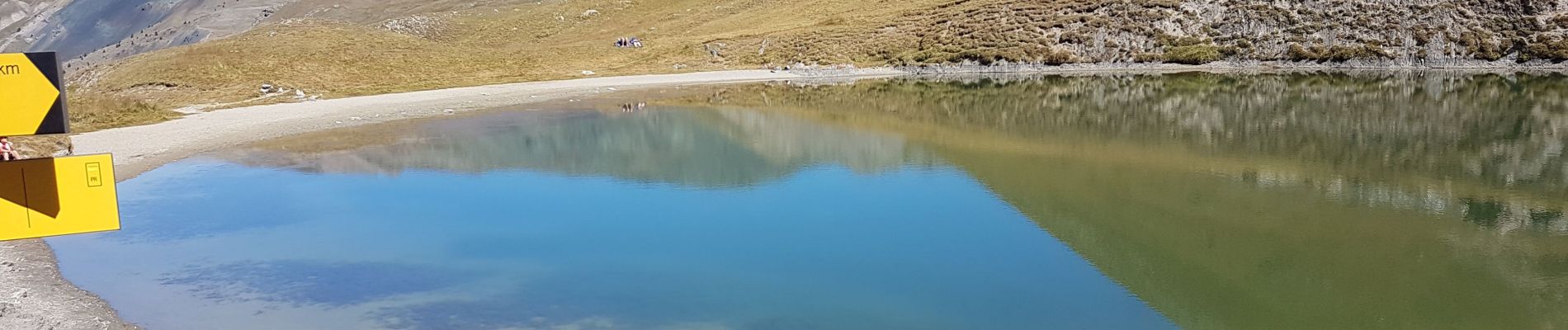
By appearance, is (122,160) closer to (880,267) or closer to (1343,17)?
(880,267)

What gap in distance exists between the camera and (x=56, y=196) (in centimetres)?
311

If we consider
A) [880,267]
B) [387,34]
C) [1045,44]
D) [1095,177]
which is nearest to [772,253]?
[880,267]

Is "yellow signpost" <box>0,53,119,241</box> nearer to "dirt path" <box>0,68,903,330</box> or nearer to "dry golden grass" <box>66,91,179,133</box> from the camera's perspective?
"dirt path" <box>0,68,903,330</box>

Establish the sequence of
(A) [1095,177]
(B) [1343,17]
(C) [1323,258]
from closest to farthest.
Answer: (C) [1323,258] → (A) [1095,177] → (B) [1343,17]

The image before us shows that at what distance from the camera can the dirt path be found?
9125 millimetres

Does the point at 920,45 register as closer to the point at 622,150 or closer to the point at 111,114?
the point at 622,150

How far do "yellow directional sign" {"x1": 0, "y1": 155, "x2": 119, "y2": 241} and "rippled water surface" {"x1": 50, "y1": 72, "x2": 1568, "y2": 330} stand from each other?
224 inches

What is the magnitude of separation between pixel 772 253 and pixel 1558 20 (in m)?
45.4

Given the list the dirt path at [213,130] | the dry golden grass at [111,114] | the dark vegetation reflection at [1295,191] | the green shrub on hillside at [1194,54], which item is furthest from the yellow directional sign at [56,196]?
the green shrub on hillside at [1194,54]

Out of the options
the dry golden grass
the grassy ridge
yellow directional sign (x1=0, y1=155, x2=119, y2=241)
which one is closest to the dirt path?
the dry golden grass

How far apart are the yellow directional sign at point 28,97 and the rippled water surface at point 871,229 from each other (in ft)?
19.5

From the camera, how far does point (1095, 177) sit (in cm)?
1686

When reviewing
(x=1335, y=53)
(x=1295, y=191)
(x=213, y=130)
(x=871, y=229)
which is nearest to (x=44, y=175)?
(x=871, y=229)

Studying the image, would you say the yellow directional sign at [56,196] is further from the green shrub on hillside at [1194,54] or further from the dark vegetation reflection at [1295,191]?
the green shrub on hillside at [1194,54]
